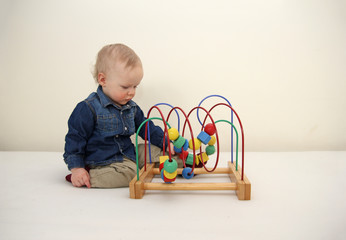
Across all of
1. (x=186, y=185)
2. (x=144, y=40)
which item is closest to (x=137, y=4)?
(x=144, y=40)

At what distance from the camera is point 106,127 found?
1005mm

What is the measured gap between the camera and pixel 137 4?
134 cm

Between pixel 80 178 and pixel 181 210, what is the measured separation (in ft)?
1.27

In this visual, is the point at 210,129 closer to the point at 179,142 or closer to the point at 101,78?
the point at 179,142

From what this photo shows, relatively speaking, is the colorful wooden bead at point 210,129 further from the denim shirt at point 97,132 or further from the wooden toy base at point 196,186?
the denim shirt at point 97,132

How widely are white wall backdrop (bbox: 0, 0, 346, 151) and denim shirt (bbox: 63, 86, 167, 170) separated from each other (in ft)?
1.25

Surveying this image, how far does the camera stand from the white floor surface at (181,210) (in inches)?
25.3

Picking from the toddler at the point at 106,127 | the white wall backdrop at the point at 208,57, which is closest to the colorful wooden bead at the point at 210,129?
the toddler at the point at 106,127

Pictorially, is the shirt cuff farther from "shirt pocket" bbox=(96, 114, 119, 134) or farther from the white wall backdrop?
the white wall backdrop

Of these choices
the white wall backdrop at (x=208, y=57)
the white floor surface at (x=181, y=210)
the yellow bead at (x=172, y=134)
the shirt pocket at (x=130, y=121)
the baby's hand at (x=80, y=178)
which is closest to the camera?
the white floor surface at (x=181, y=210)

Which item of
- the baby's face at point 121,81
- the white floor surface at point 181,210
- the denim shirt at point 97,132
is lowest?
the white floor surface at point 181,210

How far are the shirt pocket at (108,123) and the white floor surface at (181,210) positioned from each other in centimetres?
22

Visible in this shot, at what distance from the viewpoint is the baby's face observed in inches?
37.6

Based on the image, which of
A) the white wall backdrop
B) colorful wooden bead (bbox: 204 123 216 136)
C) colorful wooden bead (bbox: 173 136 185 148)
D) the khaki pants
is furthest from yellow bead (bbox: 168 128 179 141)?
the white wall backdrop
